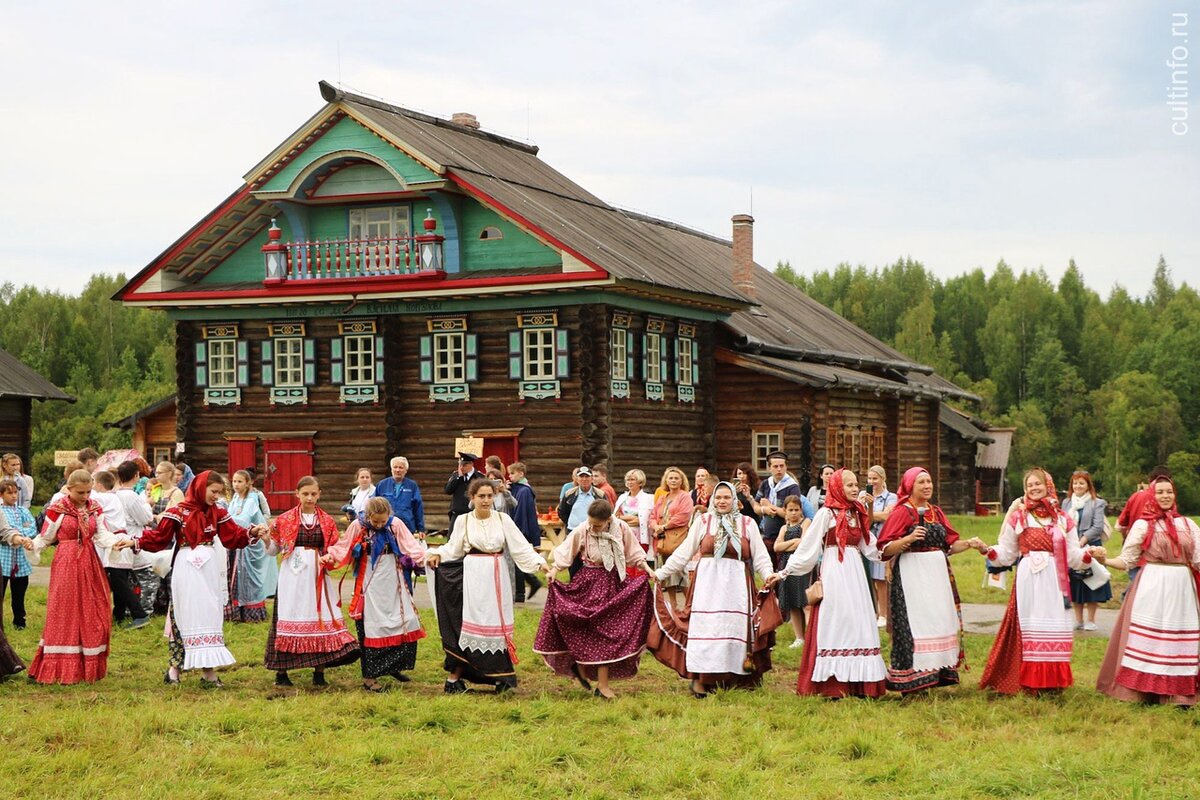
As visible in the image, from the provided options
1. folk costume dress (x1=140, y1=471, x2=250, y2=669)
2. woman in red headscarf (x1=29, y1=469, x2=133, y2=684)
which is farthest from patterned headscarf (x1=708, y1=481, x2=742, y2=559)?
woman in red headscarf (x1=29, y1=469, x2=133, y2=684)

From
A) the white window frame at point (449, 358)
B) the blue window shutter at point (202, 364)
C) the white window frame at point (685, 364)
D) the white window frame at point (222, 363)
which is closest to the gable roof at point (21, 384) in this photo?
the blue window shutter at point (202, 364)

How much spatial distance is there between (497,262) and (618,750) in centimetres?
1761

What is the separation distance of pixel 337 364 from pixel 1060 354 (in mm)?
56165

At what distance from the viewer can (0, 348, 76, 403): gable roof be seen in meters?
39.4

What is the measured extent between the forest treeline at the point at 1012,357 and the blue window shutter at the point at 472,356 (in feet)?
132

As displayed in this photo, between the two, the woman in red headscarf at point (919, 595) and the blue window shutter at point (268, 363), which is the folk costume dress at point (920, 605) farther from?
the blue window shutter at point (268, 363)

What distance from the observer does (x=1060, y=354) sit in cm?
7594

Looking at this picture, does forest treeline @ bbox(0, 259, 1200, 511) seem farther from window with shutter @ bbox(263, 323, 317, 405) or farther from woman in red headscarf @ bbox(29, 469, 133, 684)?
woman in red headscarf @ bbox(29, 469, 133, 684)

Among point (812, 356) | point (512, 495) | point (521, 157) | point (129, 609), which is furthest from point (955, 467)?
point (129, 609)

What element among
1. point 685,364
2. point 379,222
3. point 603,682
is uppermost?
point 379,222

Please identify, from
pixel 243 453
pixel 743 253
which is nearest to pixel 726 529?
pixel 243 453

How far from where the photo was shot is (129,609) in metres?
14.7

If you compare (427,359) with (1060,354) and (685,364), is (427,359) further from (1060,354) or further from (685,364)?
(1060,354)

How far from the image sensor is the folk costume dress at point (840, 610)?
418 inches
